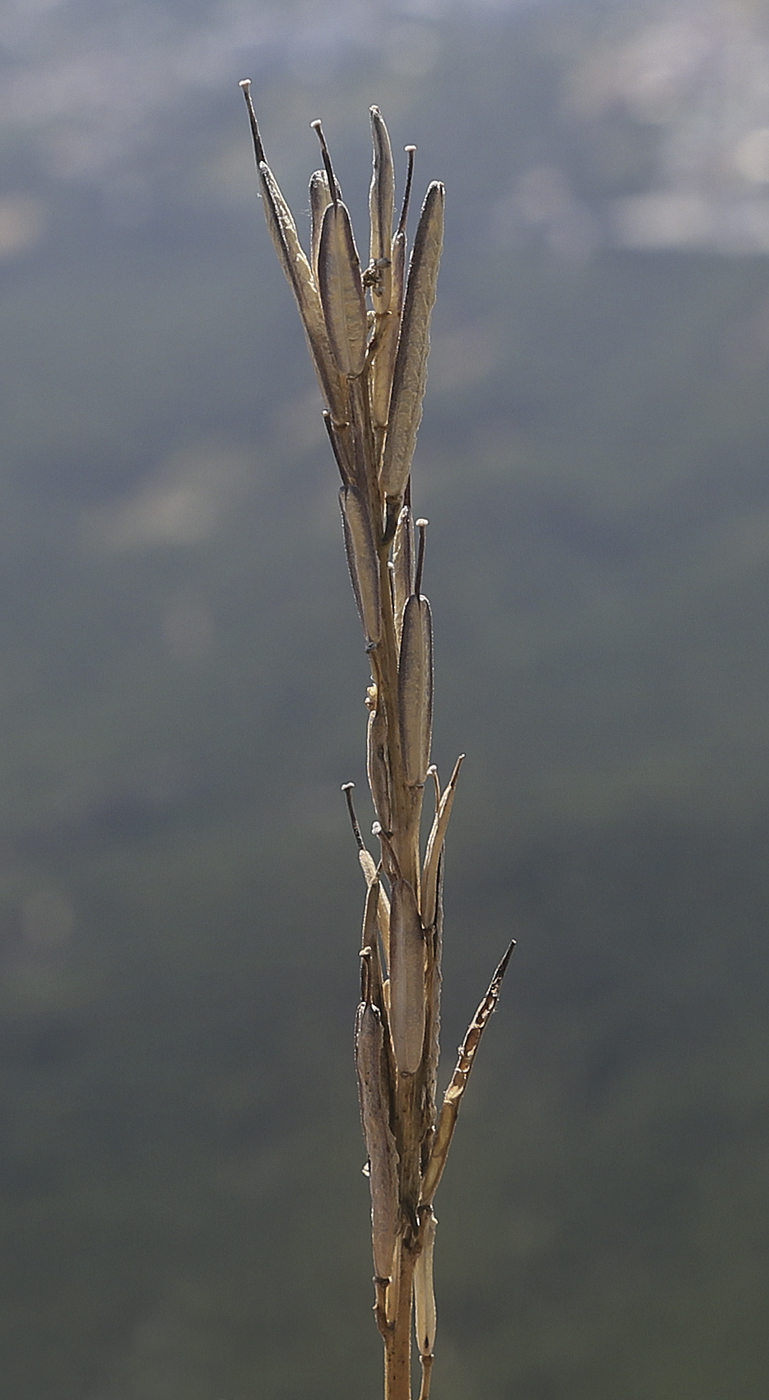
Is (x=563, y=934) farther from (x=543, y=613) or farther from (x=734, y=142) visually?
(x=734, y=142)

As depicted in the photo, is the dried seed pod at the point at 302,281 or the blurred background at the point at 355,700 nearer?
the dried seed pod at the point at 302,281

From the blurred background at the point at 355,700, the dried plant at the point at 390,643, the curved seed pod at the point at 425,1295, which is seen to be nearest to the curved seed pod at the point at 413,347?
the dried plant at the point at 390,643

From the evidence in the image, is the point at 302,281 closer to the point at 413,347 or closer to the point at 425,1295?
the point at 413,347

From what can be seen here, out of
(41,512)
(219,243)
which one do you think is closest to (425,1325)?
(41,512)

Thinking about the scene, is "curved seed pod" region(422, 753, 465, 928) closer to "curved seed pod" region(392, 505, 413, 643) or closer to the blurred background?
"curved seed pod" region(392, 505, 413, 643)

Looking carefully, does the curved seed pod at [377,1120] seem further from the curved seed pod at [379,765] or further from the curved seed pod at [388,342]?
the curved seed pod at [388,342]

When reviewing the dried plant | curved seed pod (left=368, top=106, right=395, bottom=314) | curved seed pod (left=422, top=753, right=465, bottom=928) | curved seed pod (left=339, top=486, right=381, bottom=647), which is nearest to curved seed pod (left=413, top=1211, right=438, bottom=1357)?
the dried plant
